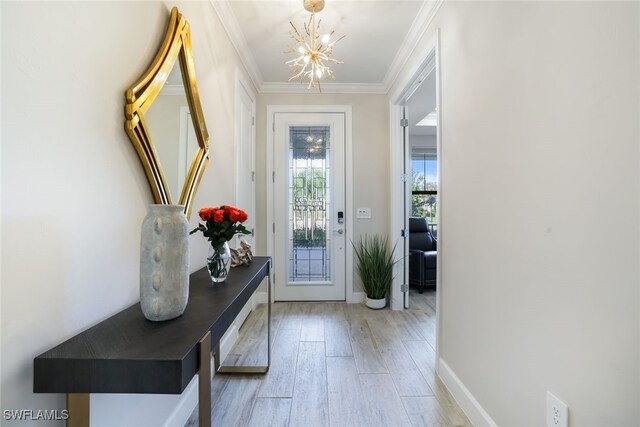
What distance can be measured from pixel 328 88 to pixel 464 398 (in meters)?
3.15

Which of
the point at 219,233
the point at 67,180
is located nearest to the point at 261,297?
the point at 219,233

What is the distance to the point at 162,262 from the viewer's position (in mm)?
883

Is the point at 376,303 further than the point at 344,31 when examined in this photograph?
Yes

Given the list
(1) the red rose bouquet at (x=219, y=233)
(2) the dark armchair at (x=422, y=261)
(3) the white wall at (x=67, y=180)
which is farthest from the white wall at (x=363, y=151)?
(3) the white wall at (x=67, y=180)

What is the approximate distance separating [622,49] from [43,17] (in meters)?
1.53

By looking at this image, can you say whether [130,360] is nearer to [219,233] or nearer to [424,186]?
[219,233]

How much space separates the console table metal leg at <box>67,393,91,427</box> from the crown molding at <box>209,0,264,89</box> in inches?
87.3

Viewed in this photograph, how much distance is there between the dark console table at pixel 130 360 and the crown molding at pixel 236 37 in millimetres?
2053

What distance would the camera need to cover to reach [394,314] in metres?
3.06

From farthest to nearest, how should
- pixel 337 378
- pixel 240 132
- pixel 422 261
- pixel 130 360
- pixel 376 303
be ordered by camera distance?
pixel 422 261, pixel 376 303, pixel 240 132, pixel 337 378, pixel 130 360

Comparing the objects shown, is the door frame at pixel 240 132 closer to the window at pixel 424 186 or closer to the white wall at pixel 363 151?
the white wall at pixel 363 151

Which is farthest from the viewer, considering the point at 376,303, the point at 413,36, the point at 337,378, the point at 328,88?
the point at 328,88

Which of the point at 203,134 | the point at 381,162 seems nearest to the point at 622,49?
the point at 203,134

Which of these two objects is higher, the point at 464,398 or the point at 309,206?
the point at 309,206
